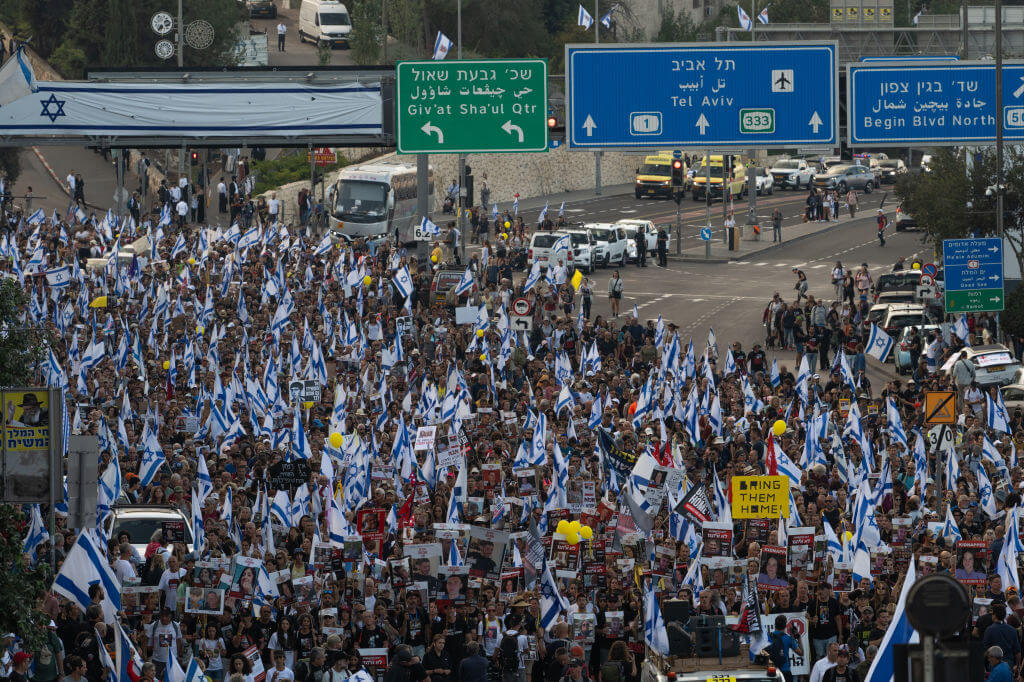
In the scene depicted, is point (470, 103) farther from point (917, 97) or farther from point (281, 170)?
point (281, 170)

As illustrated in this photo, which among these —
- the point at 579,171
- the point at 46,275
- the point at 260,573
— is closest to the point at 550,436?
the point at 260,573

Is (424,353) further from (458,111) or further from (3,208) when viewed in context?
(3,208)

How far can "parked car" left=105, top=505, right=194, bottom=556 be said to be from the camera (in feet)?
65.8

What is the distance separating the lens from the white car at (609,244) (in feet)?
183

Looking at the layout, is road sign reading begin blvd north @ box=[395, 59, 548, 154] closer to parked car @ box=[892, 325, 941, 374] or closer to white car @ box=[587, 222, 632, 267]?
parked car @ box=[892, 325, 941, 374]

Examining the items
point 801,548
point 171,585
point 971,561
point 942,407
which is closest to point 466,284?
point 942,407

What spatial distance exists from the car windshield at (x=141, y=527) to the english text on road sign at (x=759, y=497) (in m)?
6.09

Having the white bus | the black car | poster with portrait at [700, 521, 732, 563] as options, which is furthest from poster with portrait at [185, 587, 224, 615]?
the black car

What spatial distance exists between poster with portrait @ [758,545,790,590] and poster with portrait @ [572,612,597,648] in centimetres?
196

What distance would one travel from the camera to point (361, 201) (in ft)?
189

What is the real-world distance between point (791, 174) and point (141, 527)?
63.9 metres

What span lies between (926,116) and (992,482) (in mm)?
6784

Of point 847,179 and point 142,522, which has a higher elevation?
point 847,179

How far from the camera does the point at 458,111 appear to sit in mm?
27984
